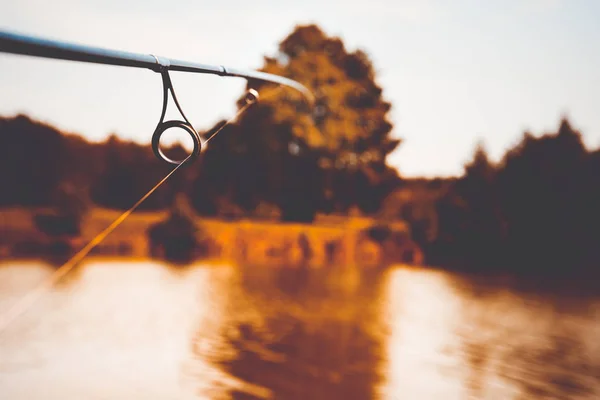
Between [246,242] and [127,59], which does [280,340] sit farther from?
[246,242]

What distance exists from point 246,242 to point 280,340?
13409 mm

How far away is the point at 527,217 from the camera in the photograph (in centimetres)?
2730

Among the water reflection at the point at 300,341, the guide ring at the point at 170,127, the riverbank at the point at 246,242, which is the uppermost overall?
the guide ring at the point at 170,127

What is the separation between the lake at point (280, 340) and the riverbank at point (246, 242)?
3.94 metres

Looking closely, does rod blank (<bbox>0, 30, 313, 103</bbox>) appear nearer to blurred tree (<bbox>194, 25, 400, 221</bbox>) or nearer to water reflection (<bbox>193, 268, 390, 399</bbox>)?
water reflection (<bbox>193, 268, 390, 399</bbox>)

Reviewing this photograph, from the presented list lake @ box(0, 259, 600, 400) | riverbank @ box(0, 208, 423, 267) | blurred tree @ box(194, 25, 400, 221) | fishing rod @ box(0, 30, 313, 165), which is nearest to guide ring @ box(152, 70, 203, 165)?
fishing rod @ box(0, 30, 313, 165)

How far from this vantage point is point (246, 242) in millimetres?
22344

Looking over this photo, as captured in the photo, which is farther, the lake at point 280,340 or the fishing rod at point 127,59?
the lake at point 280,340

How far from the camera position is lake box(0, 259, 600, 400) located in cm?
680

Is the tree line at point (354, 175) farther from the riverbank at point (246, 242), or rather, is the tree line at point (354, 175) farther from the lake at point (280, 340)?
the lake at point (280, 340)

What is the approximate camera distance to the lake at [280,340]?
680 centimetres

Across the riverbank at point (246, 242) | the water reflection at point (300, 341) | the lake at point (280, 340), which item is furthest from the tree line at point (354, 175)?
the water reflection at point (300, 341)

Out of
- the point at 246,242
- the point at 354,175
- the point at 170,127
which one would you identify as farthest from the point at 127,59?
the point at 354,175

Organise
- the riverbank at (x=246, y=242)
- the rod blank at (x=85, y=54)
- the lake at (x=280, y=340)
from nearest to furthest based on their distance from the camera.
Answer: the rod blank at (x=85, y=54) → the lake at (x=280, y=340) → the riverbank at (x=246, y=242)
